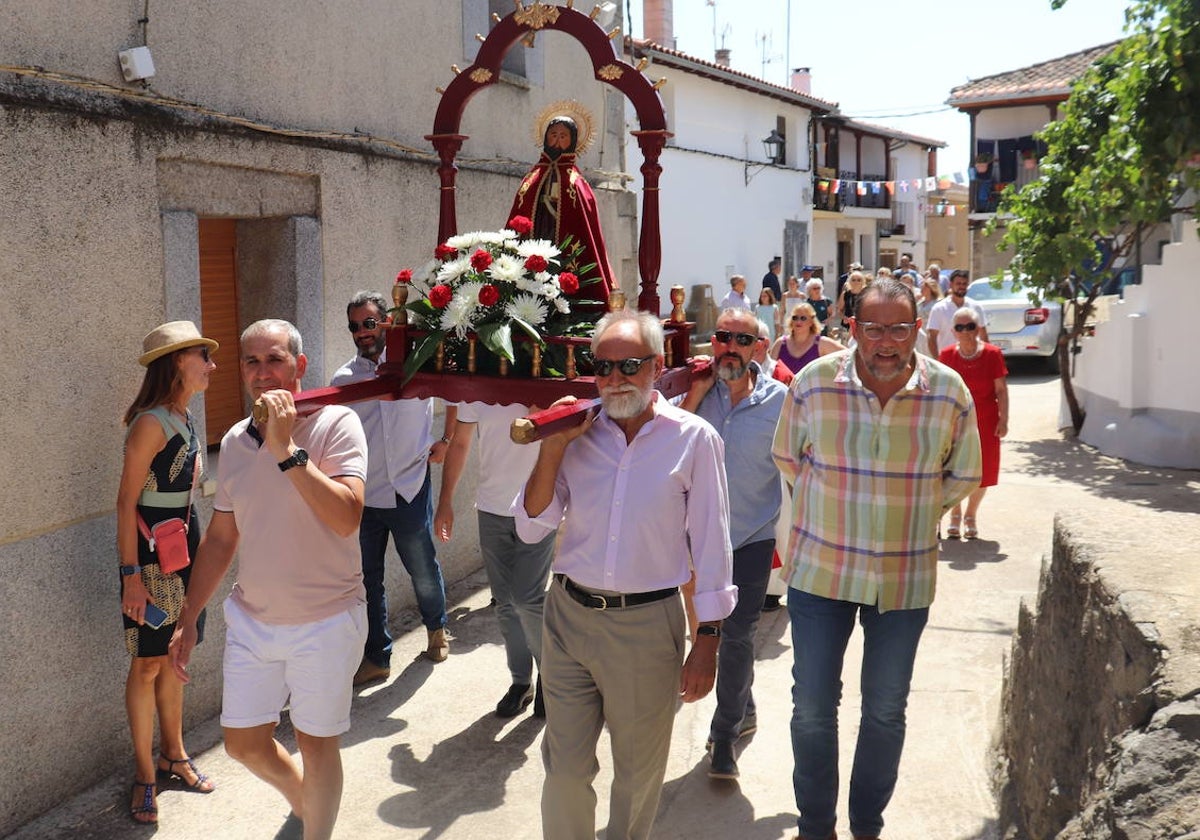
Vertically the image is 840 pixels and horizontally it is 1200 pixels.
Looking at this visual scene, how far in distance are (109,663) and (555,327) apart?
2.36 meters

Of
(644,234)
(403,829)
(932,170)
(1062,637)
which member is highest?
(932,170)

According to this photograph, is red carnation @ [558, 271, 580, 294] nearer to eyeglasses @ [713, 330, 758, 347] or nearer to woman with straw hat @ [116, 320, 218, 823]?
eyeglasses @ [713, 330, 758, 347]

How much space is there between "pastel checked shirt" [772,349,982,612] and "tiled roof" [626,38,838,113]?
1607 centimetres

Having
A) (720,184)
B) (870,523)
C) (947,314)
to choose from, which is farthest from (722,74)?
(870,523)

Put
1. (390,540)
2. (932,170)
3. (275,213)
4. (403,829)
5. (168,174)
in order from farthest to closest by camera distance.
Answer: (932,170) < (390,540) < (275,213) < (168,174) < (403,829)

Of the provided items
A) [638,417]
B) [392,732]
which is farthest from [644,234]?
[392,732]

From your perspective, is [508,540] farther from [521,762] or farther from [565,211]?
[565,211]

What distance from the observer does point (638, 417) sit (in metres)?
3.69

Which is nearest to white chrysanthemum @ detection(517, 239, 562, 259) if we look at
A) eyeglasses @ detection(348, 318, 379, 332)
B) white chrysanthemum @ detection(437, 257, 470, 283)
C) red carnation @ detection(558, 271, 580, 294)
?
red carnation @ detection(558, 271, 580, 294)

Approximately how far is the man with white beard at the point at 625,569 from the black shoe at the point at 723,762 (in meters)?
1.23

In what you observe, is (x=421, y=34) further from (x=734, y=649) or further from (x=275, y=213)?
(x=734, y=649)

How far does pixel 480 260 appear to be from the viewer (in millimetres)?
4559

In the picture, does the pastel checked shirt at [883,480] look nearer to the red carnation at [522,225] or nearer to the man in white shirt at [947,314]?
the red carnation at [522,225]

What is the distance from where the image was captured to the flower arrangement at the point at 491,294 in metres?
4.50
